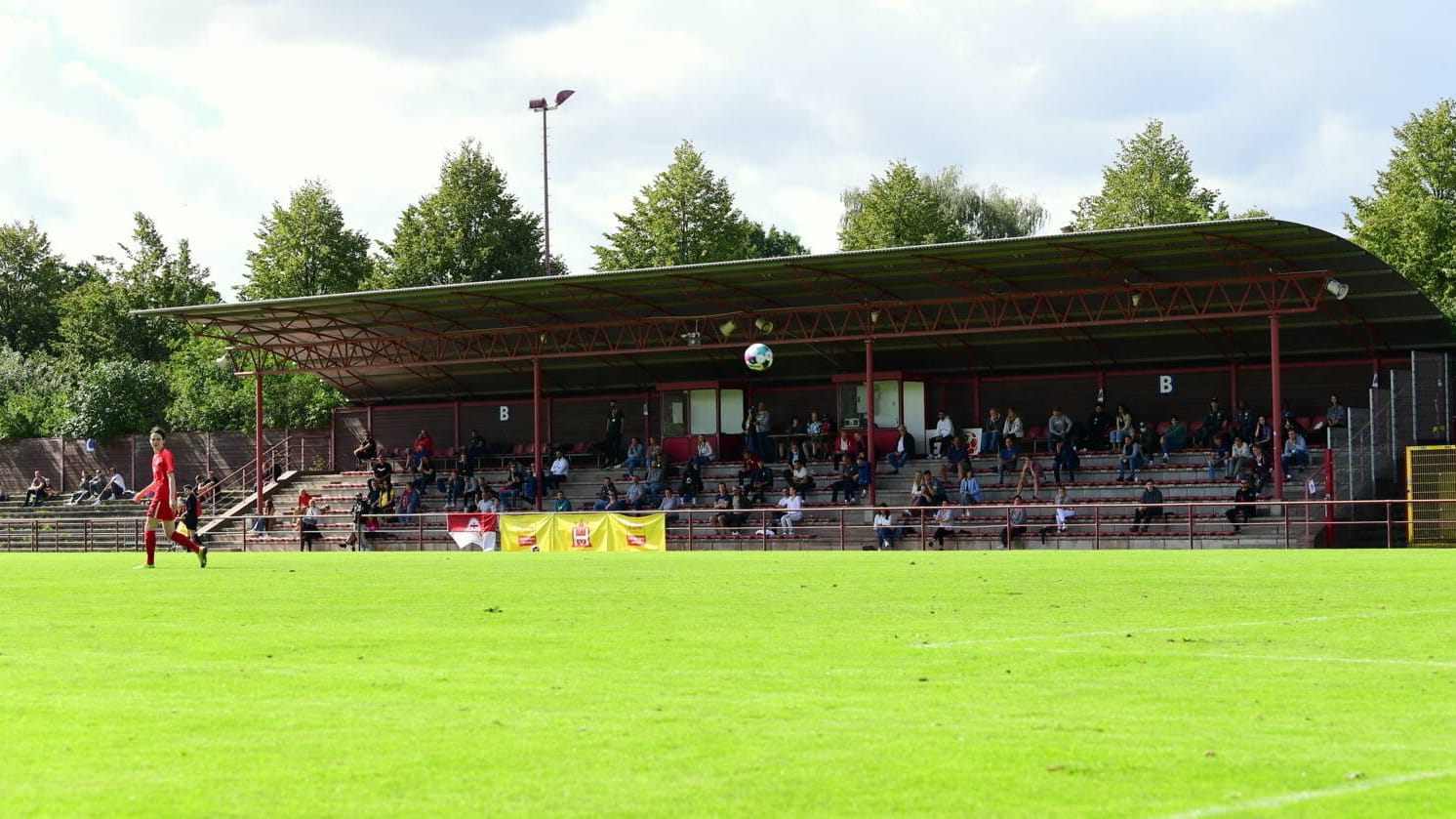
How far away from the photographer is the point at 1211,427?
42438mm

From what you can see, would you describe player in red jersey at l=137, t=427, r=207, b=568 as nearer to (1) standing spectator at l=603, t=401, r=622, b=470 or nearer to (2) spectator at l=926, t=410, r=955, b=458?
(2) spectator at l=926, t=410, r=955, b=458

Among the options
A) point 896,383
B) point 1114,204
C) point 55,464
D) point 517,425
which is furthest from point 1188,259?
point 55,464

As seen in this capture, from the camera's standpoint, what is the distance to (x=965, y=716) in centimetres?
789

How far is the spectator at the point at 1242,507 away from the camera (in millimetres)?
34406

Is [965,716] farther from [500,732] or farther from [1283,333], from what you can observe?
[1283,333]

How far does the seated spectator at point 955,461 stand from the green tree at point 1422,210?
774 inches

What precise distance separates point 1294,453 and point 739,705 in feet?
111

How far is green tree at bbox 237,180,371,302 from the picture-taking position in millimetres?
76875

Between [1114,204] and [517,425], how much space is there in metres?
25.7

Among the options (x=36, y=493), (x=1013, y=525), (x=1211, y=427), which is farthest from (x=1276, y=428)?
(x=36, y=493)

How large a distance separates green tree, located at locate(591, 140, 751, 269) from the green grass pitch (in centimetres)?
5573

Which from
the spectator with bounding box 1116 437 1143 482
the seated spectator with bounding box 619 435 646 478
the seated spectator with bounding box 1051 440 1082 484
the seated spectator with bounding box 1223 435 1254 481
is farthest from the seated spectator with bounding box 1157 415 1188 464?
the seated spectator with bounding box 619 435 646 478

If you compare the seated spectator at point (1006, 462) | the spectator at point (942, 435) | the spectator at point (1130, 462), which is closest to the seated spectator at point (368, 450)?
the spectator at point (942, 435)

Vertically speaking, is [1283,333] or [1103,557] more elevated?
[1283,333]
